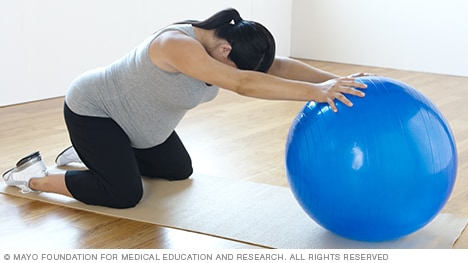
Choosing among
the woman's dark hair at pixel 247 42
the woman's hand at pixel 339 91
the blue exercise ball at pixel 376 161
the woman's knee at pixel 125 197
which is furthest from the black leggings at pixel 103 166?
the woman's hand at pixel 339 91

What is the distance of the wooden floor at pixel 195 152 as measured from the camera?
2252 mm

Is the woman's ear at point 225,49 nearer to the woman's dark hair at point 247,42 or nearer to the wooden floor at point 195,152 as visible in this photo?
the woman's dark hair at point 247,42

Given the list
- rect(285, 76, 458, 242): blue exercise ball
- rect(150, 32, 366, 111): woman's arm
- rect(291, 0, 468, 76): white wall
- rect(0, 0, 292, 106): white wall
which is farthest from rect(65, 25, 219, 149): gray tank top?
rect(291, 0, 468, 76): white wall

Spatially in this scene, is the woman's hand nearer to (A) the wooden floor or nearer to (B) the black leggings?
(A) the wooden floor

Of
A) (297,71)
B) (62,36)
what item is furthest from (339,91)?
(62,36)

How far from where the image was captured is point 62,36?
4.80m

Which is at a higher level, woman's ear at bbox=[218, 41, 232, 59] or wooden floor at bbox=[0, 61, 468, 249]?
woman's ear at bbox=[218, 41, 232, 59]

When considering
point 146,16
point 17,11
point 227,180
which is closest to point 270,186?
point 227,180

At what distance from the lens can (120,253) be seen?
209cm

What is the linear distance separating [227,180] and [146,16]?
290cm

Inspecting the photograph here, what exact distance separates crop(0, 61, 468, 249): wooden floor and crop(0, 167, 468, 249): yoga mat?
6 centimetres

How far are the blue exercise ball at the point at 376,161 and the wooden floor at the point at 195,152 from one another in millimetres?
336

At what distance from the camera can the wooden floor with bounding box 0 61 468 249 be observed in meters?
2.25

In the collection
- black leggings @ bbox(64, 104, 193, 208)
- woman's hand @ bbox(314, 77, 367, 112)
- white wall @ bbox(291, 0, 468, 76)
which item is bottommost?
white wall @ bbox(291, 0, 468, 76)
